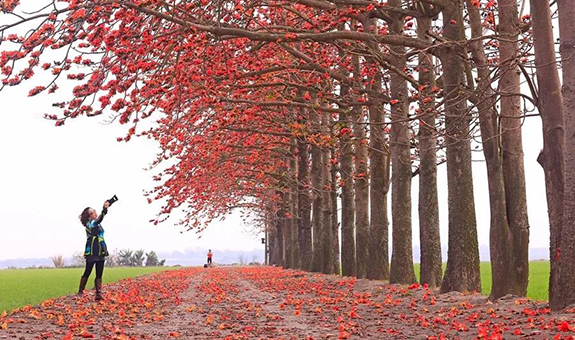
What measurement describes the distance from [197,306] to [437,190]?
6793mm

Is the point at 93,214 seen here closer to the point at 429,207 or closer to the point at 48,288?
the point at 429,207

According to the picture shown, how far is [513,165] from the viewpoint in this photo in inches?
506

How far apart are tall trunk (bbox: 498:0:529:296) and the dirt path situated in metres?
0.73

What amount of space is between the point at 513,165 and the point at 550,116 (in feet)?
6.72

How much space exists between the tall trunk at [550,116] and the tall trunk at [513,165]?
942mm

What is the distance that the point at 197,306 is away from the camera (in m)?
15.5

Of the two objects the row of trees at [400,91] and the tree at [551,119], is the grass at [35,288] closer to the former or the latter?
the row of trees at [400,91]

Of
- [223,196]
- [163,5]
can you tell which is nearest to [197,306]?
[163,5]

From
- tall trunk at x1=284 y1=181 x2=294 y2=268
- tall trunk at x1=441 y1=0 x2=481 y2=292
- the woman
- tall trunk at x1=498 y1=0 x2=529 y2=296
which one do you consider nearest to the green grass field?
the woman

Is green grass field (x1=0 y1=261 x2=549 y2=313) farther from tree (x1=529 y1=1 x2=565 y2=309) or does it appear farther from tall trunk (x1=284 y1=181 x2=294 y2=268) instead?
tall trunk (x1=284 y1=181 x2=294 y2=268)

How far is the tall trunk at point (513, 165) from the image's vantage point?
493 inches

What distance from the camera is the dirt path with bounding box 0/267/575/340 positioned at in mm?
9734

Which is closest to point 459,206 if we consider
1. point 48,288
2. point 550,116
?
point 550,116

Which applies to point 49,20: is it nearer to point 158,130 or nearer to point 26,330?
point 26,330
